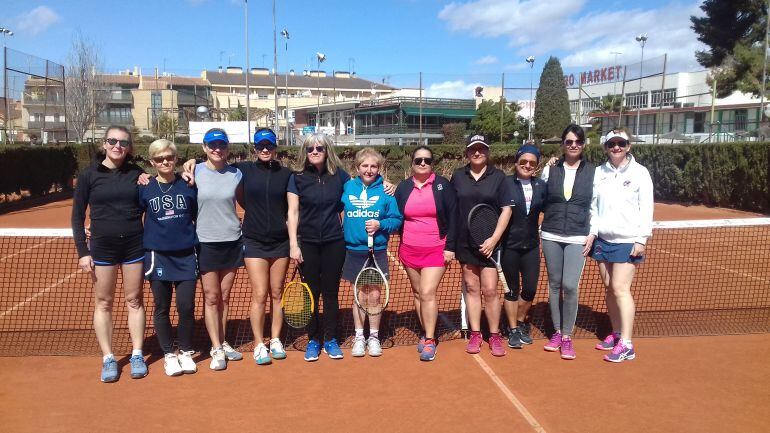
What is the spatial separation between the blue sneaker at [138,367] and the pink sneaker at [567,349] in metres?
3.64

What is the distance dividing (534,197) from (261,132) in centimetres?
246

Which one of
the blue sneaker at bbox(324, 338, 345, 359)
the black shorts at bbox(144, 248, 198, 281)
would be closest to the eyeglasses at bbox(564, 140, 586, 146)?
the blue sneaker at bbox(324, 338, 345, 359)

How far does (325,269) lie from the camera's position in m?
5.10

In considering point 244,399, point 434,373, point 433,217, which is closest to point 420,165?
point 433,217

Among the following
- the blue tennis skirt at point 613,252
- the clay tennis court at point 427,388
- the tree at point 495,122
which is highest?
the tree at point 495,122

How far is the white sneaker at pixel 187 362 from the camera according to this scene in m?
4.86

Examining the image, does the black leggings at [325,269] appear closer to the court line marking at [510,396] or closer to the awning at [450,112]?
the court line marking at [510,396]

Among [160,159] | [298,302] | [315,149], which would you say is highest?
[315,149]

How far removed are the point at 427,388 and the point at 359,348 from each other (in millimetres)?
908

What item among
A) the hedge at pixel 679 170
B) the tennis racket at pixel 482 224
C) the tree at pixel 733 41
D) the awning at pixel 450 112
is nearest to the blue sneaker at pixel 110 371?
the tennis racket at pixel 482 224

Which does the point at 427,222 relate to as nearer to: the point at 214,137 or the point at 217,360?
the point at 214,137

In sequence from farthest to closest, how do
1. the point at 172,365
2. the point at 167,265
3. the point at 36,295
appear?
the point at 36,295
the point at 172,365
the point at 167,265

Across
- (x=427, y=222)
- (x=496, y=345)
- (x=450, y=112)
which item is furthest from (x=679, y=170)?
(x=450, y=112)

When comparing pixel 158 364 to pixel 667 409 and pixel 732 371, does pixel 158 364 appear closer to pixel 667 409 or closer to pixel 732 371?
pixel 667 409
